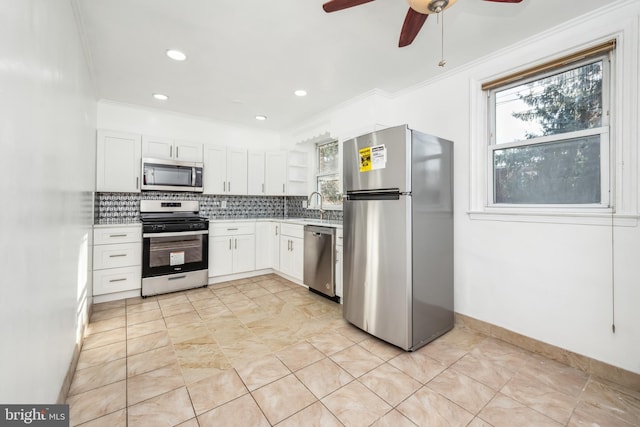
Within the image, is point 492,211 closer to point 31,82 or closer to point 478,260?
point 478,260

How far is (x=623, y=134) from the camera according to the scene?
1781 millimetres

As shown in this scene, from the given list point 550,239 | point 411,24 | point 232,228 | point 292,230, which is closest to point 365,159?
point 411,24

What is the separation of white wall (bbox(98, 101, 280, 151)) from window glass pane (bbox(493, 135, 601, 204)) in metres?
3.68

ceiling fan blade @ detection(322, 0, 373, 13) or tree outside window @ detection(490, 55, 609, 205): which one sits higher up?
ceiling fan blade @ detection(322, 0, 373, 13)

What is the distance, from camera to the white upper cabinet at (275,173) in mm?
4645

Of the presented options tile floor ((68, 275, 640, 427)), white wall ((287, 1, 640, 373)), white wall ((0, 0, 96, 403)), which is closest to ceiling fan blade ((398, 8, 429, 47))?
white wall ((287, 1, 640, 373))

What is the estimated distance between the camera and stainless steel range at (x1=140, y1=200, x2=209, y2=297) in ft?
11.1

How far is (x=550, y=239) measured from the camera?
2.08 m

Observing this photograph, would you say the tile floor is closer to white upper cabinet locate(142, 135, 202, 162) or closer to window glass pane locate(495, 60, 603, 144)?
window glass pane locate(495, 60, 603, 144)

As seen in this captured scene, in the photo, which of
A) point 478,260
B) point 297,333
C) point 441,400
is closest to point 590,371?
point 478,260

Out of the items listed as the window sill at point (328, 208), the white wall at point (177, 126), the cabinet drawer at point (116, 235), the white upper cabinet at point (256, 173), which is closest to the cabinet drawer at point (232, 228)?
the white upper cabinet at point (256, 173)

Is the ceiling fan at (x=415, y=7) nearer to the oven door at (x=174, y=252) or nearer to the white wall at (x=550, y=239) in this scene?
the white wall at (x=550, y=239)

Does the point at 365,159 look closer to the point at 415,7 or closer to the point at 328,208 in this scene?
the point at 415,7

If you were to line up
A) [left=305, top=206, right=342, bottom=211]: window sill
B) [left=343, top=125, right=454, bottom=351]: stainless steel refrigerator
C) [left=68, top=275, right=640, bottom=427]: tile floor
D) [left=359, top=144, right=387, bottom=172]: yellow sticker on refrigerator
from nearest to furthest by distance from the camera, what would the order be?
[left=68, top=275, right=640, bottom=427]: tile floor, [left=343, top=125, right=454, bottom=351]: stainless steel refrigerator, [left=359, top=144, right=387, bottom=172]: yellow sticker on refrigerator, [left=305, top=206, right=342, bottom=211]: window sill
